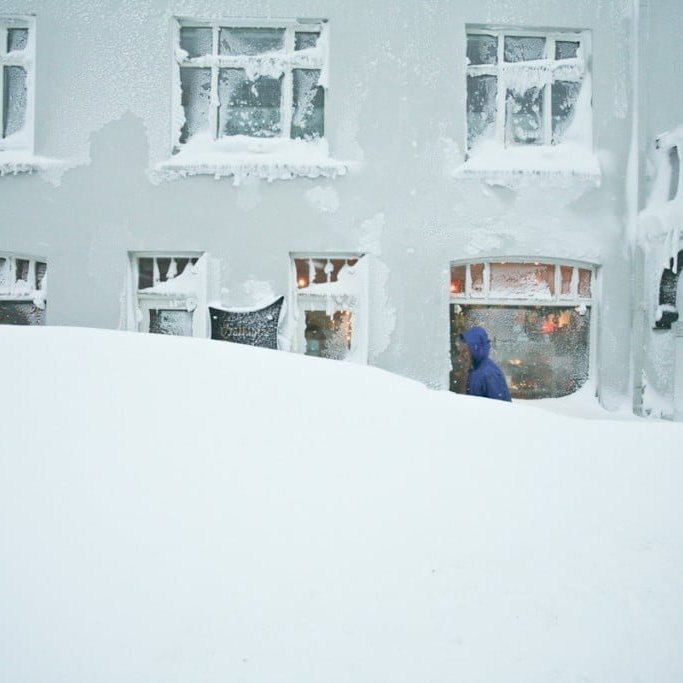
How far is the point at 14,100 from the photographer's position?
23.2 feet

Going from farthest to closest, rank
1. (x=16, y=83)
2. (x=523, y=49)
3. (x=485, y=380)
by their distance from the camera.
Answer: (x=523, y=49) < (x=16, y=83) < (x=485, y=380)

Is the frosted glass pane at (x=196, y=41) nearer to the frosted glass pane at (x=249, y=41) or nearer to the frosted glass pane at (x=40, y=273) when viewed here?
the frosted glass pane at (x=249, y=41)

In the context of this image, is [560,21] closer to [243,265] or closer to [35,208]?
[243,265]

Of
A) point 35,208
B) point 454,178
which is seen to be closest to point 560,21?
point 454,178

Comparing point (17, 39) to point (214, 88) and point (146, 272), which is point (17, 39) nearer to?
point (214, 88)

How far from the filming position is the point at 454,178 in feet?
22.5

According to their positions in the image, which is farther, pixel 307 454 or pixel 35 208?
pixel 35 208

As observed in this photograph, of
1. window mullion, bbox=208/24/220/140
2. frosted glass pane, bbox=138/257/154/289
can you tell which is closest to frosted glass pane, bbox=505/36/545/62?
window mullion, bbox=208/24/220/140

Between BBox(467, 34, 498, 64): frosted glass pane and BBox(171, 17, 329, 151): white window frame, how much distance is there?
1.90 metres

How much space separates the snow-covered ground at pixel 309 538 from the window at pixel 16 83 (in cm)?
635

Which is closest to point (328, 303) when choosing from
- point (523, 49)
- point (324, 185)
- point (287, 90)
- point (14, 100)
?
point (324, 185)

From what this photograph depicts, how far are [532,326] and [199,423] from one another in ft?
20.4

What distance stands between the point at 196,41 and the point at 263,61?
2.98ft

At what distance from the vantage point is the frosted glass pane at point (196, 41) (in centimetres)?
703
